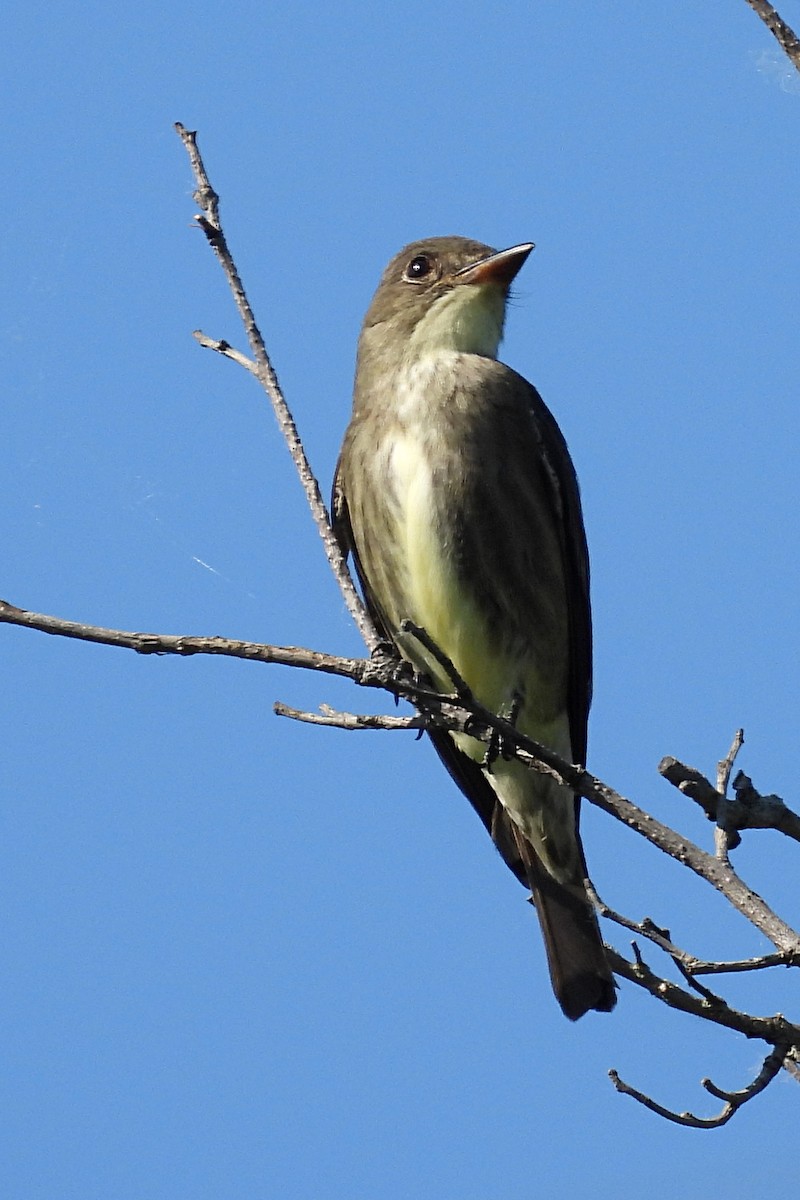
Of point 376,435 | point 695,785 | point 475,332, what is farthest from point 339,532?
point 695,785

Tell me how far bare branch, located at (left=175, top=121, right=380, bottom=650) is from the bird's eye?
2200mm

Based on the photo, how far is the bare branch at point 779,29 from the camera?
322cm

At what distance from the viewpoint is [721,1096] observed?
3938mm

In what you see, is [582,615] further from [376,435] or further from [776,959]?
[776,959]

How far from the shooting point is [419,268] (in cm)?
700

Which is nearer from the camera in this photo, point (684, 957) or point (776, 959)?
point (776, 959)

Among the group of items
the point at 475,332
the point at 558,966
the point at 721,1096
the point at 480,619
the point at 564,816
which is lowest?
the point at 721,1096

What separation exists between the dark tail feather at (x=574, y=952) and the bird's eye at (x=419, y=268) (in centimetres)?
273

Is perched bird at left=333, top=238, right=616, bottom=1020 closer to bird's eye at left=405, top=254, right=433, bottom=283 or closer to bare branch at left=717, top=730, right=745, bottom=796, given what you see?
bird's eye at left=405, top=254, right=433, bottom=283

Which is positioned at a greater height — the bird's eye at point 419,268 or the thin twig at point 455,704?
the bird's eye at point 419,268

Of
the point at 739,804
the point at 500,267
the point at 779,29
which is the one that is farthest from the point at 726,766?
the point at 500,267

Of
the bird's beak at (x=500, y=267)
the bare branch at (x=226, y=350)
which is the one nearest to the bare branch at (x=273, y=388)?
the bare branch at (x=226, y=350)

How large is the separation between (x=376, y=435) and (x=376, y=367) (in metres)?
0.52

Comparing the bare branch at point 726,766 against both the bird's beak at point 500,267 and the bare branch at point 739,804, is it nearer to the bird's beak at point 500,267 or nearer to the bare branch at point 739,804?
the bare branch at point 739,804
